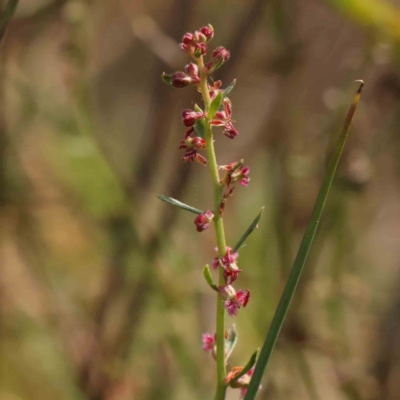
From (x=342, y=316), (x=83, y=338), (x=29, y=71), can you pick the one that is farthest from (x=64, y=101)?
(x=342, y=316)

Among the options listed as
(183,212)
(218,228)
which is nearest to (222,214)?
(218,228)

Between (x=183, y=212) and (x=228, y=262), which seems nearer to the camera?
(x=228, y=262)

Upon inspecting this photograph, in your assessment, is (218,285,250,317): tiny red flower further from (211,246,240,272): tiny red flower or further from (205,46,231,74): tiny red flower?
(205,46,231,74): tiny red flower

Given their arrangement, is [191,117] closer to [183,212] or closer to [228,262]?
[228,262]

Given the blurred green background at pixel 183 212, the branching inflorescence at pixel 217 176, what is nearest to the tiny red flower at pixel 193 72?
the branching inflorescence at pixel 217 176

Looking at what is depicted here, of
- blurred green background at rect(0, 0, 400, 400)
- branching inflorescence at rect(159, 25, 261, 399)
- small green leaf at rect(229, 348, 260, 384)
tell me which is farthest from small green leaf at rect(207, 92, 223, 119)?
blurred green background at rect(0, 0, 400, 400)

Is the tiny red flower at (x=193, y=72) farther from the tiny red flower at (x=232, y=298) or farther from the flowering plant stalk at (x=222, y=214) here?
the tiny red flower at (x=232, y=298)

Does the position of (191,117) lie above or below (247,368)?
above

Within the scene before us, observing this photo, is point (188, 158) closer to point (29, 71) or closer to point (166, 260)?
point (166, 260)
